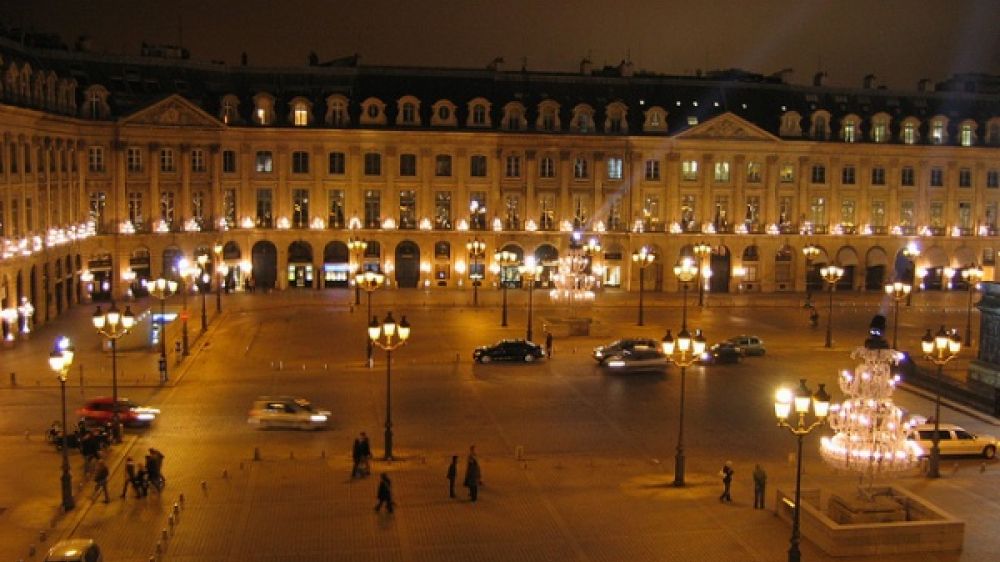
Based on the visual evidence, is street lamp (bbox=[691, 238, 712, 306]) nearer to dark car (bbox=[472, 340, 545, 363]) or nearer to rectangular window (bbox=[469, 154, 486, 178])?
rectangular window (bbox=[469, 154, 486, 178])

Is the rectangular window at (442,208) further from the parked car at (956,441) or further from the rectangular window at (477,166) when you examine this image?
the parked car at (956,441)

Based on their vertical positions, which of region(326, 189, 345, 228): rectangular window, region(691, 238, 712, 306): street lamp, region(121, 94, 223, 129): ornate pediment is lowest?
region(691, 238, 712, 306): street lamp

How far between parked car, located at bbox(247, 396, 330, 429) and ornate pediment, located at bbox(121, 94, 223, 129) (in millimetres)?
44090

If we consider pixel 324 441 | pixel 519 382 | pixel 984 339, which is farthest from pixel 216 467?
pixel 984 339

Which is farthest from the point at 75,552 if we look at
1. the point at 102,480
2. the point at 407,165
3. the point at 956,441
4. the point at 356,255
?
the point at 407,165

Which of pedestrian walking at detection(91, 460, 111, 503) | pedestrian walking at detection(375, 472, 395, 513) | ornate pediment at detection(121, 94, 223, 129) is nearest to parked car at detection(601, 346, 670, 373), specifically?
pedestrian walking at detection(375, 472, 395, 513)

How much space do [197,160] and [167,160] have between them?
223 centimetres

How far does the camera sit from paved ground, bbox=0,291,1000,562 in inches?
1134

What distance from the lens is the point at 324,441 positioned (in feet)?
128

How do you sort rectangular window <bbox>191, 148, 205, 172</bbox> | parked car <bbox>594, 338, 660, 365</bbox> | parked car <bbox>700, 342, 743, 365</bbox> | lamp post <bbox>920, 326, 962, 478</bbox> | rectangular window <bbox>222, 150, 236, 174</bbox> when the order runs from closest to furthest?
lamp post <bbox>920, 326, 962, 478</bbox>, parked car <bbox>594, 338, 660, 365</bbox>, parked car <bbox>700, 342, 743, 365</bbox>, rectangular window <bbox>191, 148, 205, 172</bbox>, rectangular window <bbox>222, 150, 236, 174</bbox>

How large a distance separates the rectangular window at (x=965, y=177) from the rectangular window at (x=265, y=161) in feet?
185

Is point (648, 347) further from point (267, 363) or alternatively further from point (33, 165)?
point (33, 165)

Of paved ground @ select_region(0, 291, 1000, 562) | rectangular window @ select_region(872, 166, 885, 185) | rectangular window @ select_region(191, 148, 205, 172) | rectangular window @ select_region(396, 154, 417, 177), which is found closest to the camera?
paved ground @ select_region(0, 291, 1000, 562)

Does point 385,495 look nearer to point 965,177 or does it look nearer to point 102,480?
point 102,480
